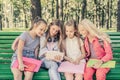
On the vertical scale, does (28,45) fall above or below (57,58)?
above

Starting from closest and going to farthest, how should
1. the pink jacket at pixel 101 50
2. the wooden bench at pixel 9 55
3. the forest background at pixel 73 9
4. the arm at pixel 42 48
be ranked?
the pink jacket at pixel 101 50 < the wooden bench at pixel 9 55 < the arm at pixel 42 48 < the forest background at pixel 73 9

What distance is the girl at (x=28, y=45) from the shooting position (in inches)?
177

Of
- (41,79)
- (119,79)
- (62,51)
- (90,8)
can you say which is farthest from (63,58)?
(90,8)

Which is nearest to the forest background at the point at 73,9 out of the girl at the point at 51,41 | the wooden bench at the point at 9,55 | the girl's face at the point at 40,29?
the wooden bench at the point at 9,55

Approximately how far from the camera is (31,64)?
457cm

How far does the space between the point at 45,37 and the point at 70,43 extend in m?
0.37

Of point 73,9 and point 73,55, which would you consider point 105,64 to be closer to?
point 73,55

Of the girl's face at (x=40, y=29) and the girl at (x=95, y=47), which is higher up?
the girl's face at (x=40, y=29)

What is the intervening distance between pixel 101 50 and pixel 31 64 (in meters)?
0.98

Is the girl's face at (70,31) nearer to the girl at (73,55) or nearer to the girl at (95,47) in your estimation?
the girl at (73,55)

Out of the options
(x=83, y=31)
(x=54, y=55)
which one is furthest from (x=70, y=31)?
(x=54, y=55)

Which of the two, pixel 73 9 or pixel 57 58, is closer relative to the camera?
pixel 57 58

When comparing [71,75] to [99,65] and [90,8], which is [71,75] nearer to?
[99,65]

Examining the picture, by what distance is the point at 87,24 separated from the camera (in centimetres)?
460
